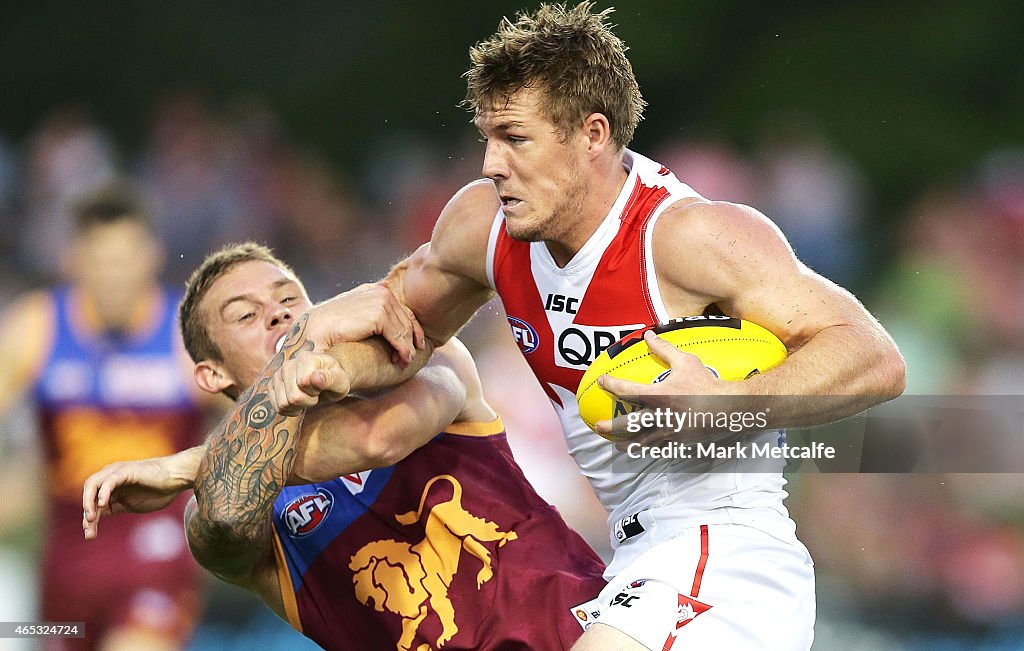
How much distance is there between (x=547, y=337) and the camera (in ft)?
10.8

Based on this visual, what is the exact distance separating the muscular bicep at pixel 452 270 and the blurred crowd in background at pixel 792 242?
8.27 ft

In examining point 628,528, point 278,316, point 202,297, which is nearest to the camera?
point 628,528

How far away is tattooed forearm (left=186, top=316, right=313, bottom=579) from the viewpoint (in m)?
3.21

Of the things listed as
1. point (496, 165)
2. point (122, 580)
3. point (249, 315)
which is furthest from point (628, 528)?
point (122, 580)

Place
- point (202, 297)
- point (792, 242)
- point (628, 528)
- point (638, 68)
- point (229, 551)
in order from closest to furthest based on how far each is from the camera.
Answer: point (628, 528), point (229, 551), point (202, 297), point (792, 242), point (638, 68)

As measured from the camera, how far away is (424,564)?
357cm

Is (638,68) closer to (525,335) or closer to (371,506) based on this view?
(525,335)

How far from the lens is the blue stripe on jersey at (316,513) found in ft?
12.0

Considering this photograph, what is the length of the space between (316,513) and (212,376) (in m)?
0.68

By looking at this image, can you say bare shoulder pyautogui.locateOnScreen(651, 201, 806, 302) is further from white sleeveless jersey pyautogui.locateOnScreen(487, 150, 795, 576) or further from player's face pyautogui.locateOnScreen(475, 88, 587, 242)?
player's face pyautogui.locateOnScreen(475, 88, 587, 242)

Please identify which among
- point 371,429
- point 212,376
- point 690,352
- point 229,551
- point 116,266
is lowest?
point 229,551

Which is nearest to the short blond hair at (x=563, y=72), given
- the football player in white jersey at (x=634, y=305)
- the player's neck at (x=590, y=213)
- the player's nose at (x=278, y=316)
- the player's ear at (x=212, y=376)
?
the football player in white jersey at (x=634, y=305)

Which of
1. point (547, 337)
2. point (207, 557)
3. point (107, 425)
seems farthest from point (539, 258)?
point (107, 425)

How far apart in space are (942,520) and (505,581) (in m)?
3.25
